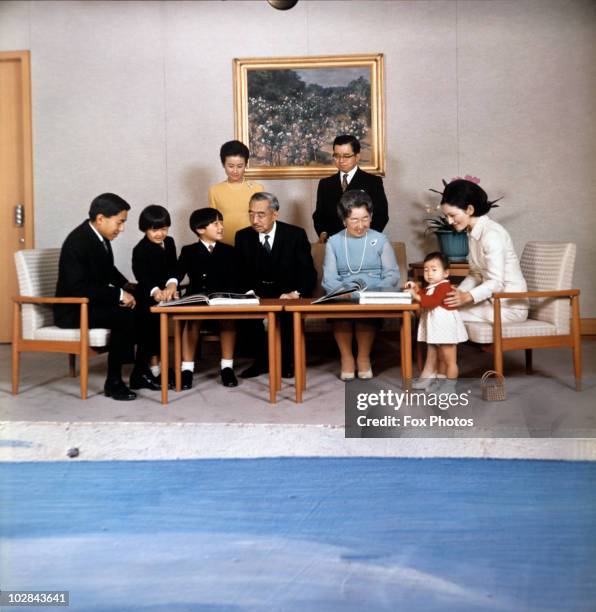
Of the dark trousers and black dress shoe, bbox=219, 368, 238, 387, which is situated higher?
the dark trousers

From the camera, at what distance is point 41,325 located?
4.90 m

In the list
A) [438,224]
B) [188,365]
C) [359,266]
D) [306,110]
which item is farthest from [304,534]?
[306,110]

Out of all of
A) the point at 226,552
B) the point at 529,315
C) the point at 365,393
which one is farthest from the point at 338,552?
the point at 529,315

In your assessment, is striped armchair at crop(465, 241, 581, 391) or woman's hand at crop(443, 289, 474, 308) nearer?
woman's hand at crop(443, 289, 474, 308)

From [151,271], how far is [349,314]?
1324 millimetres

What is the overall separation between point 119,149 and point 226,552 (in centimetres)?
486

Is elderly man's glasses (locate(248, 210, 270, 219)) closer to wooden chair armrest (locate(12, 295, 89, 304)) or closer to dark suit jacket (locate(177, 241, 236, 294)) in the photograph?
dark suit jacket (locate(177, 241, 236, 294))

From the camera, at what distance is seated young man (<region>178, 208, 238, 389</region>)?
4996mm

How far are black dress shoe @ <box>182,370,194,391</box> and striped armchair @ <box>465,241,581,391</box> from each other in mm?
1617

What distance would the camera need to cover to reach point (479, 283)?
488 cm

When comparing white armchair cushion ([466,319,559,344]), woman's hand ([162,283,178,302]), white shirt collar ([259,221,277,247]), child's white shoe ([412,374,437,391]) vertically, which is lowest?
child's white shoe ([412,374,437,391])

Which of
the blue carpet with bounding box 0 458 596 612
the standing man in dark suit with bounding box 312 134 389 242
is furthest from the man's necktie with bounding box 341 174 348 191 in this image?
the blue carpet with bounding box 0 458 596 612

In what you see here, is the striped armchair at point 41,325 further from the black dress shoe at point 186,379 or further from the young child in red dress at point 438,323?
the young child in red dress at point 438,323

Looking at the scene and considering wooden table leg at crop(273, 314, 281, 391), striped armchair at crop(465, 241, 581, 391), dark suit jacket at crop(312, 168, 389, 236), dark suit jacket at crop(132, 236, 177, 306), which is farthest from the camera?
dark suit jacket at crop(312, 168, 389, 236)
